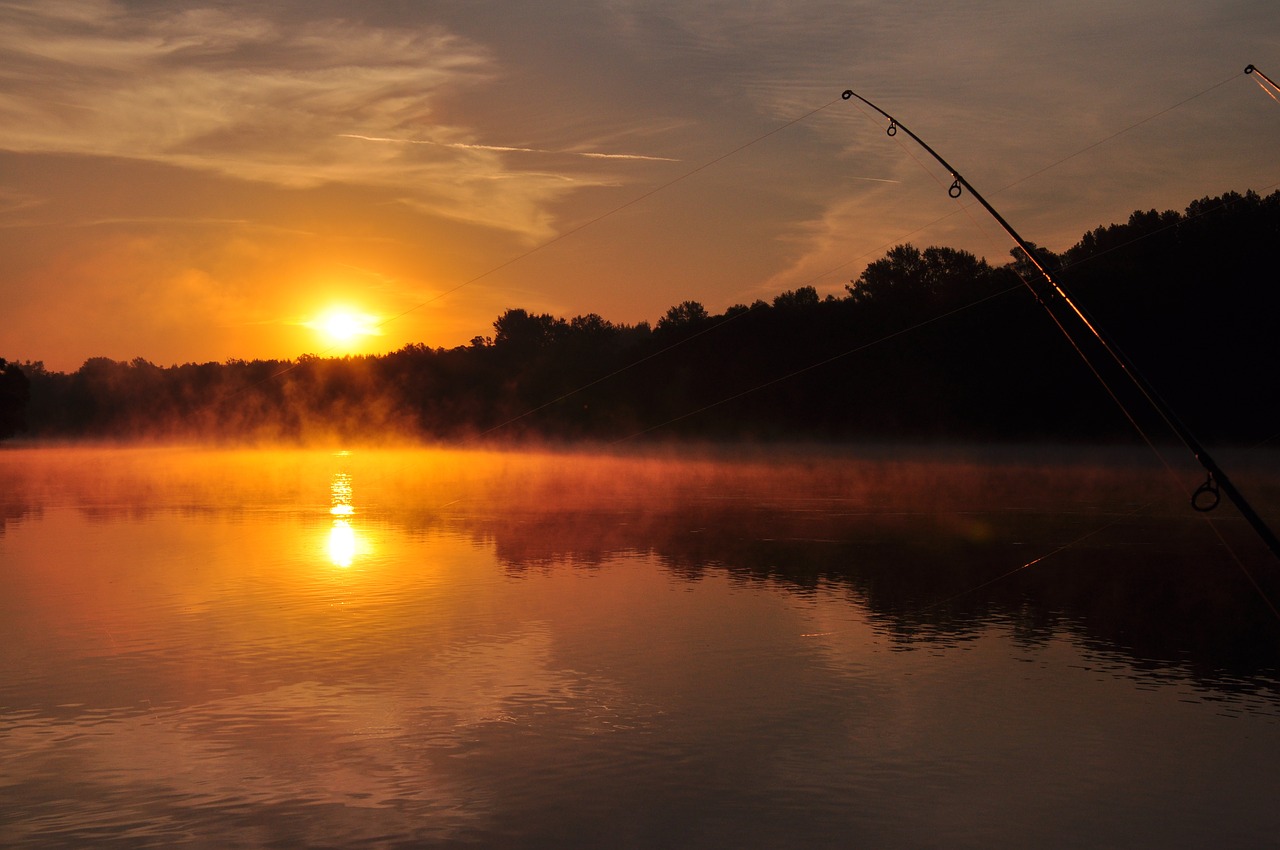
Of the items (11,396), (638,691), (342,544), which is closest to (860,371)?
(11,396)

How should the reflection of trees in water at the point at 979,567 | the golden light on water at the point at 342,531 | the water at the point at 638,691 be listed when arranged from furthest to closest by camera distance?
1. the golden light on water at the point at 342,531
2. the reflection of trees in water at the point at 979,567
3. the water at the point at 638,691

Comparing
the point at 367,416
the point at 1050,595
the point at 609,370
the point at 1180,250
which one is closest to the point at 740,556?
the point at 1050,595

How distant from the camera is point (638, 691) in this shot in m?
12.1

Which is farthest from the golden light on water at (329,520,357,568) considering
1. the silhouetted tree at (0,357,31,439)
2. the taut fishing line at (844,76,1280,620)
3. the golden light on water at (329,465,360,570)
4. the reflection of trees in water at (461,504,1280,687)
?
the silhouetted tree at (0,357,31,439)

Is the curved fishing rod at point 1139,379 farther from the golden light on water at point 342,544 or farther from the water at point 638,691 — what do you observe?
the golden light on water at point 342,544

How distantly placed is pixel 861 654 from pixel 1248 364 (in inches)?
3159

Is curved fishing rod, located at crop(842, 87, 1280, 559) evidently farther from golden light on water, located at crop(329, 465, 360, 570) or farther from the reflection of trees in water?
golden light on water, located at crop(329, 465, 360, 570)

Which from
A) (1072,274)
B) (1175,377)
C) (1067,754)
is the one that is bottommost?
(1067,754)

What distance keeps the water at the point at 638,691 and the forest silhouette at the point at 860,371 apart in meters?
21.7

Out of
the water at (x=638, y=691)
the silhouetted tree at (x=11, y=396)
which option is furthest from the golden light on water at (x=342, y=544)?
the silhouetted tree at (x=11, y=396)

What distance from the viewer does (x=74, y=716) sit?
36.4 feet

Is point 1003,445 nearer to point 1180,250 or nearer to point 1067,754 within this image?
point 1180,250

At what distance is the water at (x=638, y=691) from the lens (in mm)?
8578

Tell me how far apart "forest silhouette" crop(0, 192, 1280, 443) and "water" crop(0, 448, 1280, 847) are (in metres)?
21.7
